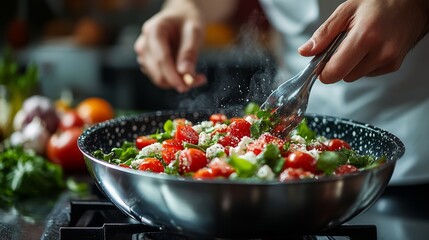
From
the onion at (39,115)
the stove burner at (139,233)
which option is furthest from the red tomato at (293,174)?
the onion at (39,115)

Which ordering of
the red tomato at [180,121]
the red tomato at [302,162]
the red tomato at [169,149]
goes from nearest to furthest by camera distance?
the red tomato at [302,162], the red tomato at [169,149], the red tomato at [180,121]

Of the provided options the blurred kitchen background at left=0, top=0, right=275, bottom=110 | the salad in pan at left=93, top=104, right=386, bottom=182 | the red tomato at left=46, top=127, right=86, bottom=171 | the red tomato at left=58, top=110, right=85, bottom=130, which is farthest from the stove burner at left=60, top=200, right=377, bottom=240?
the blurred kitchen background at left=0, top=0, right=275, bottom=110

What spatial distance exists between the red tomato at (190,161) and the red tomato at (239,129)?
0.45 ft

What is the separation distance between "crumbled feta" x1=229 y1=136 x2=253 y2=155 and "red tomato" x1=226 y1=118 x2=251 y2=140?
0.06 meters

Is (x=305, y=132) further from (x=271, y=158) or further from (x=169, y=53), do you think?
(x=169, y=53)

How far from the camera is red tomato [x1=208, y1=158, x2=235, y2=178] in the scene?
3.01 ft

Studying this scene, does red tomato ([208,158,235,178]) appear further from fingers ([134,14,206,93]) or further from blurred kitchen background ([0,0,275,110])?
blurred kitchen background ([0,0,275,110])

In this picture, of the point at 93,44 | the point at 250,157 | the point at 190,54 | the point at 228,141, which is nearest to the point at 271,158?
the point at 250,157

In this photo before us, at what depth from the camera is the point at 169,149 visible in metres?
1.05

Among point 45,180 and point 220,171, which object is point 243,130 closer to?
point 220,171

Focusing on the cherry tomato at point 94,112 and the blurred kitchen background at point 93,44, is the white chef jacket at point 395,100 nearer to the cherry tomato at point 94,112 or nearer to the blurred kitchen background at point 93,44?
the cherry tomato at point 94,112

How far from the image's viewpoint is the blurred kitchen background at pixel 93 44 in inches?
135

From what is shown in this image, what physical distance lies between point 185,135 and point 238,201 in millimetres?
315

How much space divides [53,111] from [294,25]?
82cm
